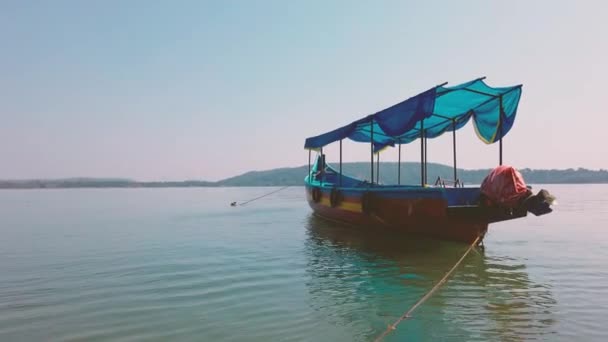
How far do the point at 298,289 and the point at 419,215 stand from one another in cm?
521

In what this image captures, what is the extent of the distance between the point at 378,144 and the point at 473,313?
51.5 feet

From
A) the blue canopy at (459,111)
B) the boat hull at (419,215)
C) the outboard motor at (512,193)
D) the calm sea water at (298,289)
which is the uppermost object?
the blue canopy at (459,111)

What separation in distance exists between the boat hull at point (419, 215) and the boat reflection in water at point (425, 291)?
0.60m

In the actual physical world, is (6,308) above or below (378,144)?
below

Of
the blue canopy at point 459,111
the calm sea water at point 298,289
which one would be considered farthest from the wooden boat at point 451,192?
the calm sea water at point 298,289

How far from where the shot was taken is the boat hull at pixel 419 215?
35.6 ft

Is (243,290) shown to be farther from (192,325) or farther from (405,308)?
(405,308)

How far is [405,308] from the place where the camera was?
6.72m

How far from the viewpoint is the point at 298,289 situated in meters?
8.07

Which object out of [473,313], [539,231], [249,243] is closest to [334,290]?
[473,313]

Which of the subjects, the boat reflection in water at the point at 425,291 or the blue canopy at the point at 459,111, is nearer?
the boat reflection in water at the point at 425,291

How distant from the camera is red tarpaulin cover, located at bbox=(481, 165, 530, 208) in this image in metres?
9.52

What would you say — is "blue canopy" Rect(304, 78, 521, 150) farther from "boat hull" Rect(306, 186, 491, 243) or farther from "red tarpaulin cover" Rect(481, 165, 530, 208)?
"red tarpaulin cover" Rect(481, 165, 530, 208)

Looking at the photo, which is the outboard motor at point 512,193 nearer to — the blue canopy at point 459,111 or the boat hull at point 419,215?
the boat hull at point 419,215
